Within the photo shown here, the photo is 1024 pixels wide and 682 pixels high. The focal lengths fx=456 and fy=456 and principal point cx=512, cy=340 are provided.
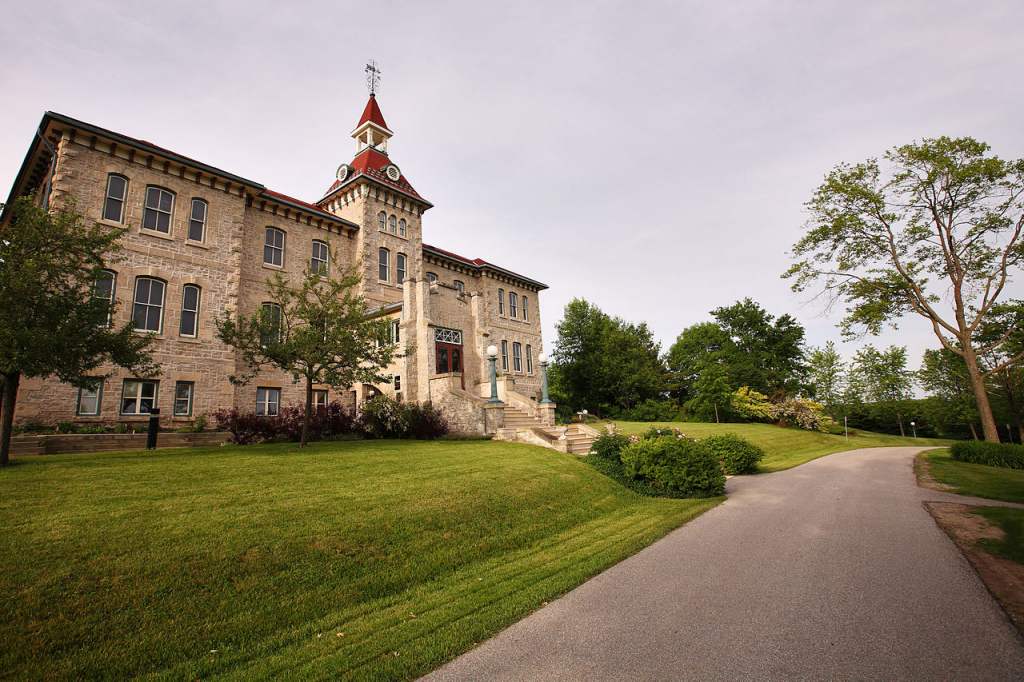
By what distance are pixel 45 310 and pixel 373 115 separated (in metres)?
26.4

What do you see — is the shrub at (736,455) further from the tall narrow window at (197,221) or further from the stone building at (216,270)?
the tall narrow window at (197,221)

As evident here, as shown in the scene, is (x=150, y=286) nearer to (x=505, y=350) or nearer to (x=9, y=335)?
(x=9, y=335)

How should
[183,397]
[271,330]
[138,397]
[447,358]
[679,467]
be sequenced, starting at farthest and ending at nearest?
1. [447,358]
2. [183,397]
3. [138,397]
4. [271,330]
5. [679,467]

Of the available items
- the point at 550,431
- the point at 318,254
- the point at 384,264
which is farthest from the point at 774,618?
the point at 384,264

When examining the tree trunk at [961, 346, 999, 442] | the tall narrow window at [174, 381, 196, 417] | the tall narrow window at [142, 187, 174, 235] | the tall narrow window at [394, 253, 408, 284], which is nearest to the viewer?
the tall narrow window at [174, 381, 196, 417]

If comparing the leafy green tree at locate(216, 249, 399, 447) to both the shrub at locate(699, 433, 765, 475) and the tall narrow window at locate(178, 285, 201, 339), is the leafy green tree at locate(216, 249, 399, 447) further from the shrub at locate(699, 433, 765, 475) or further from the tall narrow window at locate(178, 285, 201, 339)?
the shrub at locate(699, 433, 765, 475)

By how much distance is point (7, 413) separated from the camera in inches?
355

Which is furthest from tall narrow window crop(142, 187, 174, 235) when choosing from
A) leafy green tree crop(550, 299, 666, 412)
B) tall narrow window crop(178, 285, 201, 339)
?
leafy green tree crop(550, 299, 666, 412)

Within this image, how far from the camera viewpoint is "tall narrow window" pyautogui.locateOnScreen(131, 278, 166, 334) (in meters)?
17.1

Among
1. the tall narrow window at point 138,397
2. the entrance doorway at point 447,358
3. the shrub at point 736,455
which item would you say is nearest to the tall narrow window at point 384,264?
the entrance doorway at point 447,358

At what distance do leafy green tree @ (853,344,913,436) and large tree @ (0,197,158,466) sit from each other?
6754cm

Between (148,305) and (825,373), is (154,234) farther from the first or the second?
(825,373)

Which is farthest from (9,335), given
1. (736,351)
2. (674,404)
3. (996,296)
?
(736,351)

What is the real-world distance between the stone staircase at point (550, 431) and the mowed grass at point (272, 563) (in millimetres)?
6679
